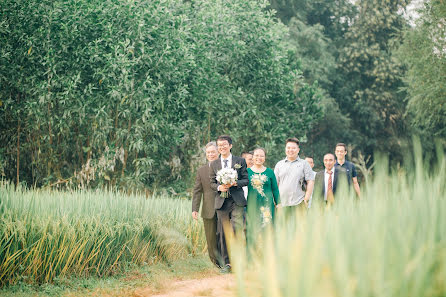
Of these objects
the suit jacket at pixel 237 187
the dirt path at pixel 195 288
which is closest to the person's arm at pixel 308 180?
the suit jacket at pixel 237 187

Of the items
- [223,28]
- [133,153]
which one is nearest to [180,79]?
[133,153]

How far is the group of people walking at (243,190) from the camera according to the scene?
Answer: 9.00 metres

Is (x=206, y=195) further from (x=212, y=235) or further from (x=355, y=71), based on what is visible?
(x=355, y=71)

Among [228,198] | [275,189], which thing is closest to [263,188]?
[275,189]

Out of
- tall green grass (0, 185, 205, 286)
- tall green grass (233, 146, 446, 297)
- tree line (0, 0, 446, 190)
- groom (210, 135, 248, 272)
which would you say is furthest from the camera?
tree line (0, 0, 446, 190)

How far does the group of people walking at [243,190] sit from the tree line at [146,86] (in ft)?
17.4

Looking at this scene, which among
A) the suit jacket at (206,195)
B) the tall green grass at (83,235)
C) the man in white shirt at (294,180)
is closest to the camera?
the tall green grass at (83,235)

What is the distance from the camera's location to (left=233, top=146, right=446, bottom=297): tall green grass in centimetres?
268

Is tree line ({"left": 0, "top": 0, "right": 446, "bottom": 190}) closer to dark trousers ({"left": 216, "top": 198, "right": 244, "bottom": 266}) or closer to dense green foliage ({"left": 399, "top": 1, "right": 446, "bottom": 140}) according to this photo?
dense green foliage ({"left": 399, "top": 1, "right": 446, "bottom": 140})

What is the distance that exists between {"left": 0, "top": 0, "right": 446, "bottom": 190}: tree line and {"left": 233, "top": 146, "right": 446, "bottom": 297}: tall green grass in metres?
10.9

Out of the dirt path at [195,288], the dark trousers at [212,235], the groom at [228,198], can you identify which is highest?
the groom at [228,198]

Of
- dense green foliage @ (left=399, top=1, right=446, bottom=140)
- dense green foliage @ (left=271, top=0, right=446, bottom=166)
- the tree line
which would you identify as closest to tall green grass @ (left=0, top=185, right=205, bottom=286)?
the tree line

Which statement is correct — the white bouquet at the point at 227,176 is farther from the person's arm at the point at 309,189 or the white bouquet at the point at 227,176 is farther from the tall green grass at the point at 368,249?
the tall green grass at the point at 368,249

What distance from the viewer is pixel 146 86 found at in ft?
53.9
